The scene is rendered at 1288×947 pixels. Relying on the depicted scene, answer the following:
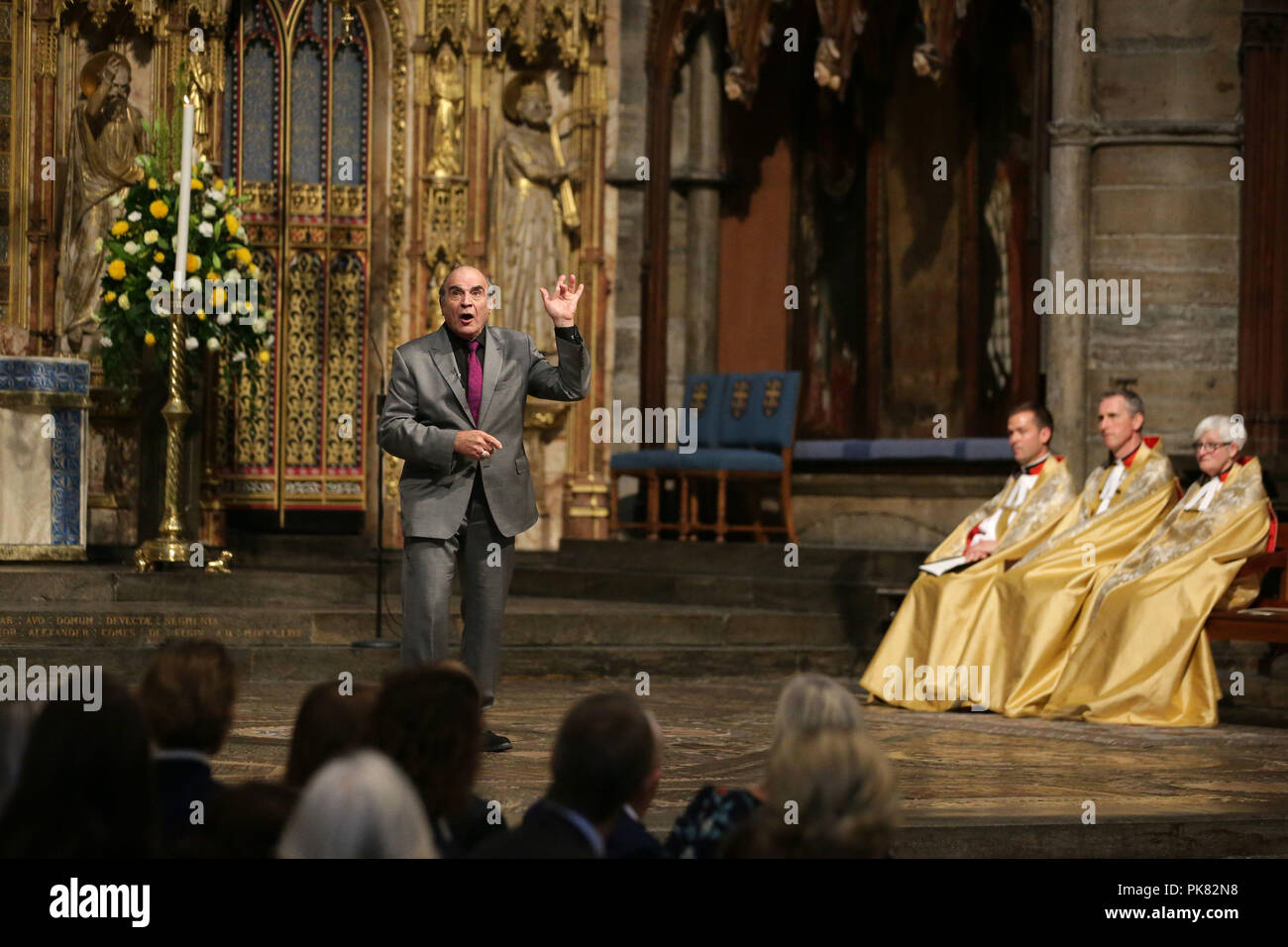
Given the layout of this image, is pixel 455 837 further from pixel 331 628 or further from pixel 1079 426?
pixel 1079 426

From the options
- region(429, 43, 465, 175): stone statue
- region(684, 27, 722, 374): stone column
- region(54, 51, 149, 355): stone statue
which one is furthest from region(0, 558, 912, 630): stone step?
region(429, 43, 465, 175): stone statue

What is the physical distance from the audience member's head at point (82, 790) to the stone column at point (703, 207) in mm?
10218

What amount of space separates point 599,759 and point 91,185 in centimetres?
928

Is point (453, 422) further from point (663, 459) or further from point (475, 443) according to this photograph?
point (663, 459)

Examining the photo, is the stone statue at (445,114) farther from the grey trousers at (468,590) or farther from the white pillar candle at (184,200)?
the grey trousers at (468,590)

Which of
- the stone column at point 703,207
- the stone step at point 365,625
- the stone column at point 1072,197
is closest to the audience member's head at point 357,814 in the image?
the stone step at point 365,625

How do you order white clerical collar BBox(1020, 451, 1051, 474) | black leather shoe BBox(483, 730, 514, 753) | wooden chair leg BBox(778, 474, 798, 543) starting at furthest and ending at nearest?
wooden chair leg BBox(778, 474, 798, 543), white clerical collar BBox(1020, 451, 1051, 474), black leather shoe BBox(483, 730, 514, 753)

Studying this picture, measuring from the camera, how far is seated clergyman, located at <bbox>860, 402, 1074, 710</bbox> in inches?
324

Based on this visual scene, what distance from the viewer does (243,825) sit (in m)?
2.65

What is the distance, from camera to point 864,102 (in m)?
12.7

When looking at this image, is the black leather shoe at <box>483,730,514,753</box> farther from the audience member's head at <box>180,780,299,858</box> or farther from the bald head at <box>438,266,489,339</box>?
the audience member's head at <box>180,780,299,858</box>

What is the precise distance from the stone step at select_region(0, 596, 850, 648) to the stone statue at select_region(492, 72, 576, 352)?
2.52 m

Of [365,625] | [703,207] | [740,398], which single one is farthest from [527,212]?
[365,625]
